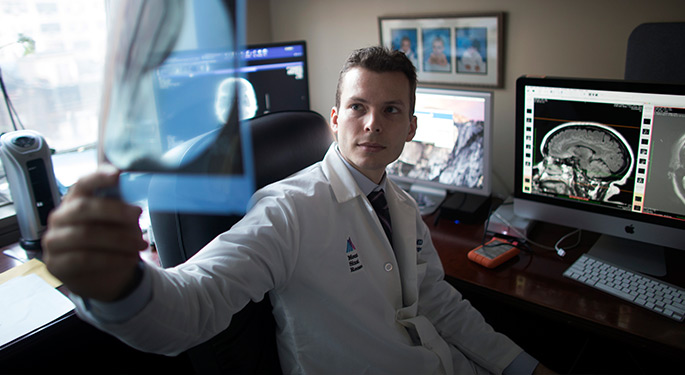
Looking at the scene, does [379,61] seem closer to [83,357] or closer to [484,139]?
[484,139]

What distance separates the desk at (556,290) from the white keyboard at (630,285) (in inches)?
0.7

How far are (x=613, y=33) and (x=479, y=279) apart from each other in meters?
0.97

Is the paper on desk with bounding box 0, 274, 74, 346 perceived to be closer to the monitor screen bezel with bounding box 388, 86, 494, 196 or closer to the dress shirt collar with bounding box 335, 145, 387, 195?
the dress shirt collar with bounding box 335, 145, 387, 195

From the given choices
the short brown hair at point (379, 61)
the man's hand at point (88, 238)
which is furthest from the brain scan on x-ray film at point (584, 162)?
the man's hand at point (88, 238)

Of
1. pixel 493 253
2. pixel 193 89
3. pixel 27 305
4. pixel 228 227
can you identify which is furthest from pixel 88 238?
pixel 493 253

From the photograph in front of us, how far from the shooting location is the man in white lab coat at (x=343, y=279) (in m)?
0.71

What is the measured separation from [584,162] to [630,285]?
37cm

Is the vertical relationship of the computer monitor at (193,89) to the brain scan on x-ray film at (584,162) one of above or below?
above

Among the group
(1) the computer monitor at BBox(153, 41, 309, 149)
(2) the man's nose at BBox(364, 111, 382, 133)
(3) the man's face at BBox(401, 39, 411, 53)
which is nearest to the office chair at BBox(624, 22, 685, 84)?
(3) the man's face at BBox(401, 39, 411, 53)

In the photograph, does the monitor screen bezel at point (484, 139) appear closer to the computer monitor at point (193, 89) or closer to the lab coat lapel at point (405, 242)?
the lab coat lapel at point (405, 242)

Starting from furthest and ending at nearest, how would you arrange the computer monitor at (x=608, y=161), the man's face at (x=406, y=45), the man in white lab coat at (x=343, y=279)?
the man's face at (x=406, y=45), the computer monitor at (x=608, y=161), the man in white lab coat at (x=343, y=279)

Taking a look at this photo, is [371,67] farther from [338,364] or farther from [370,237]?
[338,364]

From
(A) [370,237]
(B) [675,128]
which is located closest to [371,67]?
(A) [370,237]

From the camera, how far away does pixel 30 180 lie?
150cm
